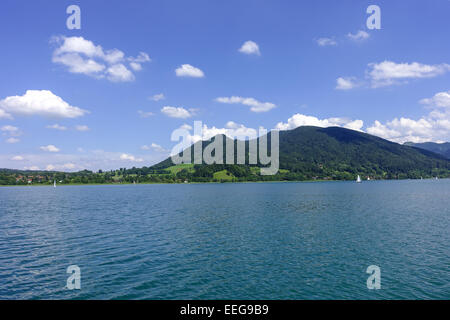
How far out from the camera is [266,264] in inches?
1211

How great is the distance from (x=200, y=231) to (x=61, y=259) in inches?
901

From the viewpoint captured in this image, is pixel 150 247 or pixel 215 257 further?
pixel 150 247

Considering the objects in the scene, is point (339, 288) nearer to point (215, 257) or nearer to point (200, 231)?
point (215, 257)

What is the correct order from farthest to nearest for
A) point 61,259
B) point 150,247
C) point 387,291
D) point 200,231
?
1. point 200,231
2. point 150,247
3. point 61,259
4. point 387,291
